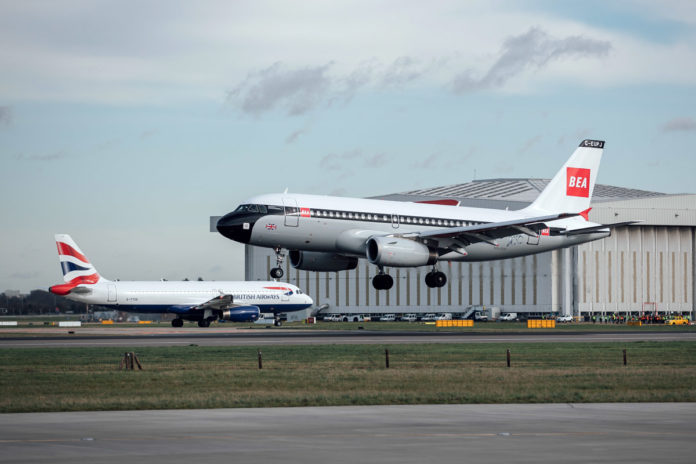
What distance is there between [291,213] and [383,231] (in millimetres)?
6476

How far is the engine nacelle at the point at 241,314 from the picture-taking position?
10444cm

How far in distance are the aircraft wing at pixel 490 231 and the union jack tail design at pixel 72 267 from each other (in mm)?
52201

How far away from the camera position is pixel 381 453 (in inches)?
724

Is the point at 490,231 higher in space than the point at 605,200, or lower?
lower

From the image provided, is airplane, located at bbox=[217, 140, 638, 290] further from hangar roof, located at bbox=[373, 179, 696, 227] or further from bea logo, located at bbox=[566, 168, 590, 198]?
hangar roof, located at bbox=[373, 179, 696, 227]

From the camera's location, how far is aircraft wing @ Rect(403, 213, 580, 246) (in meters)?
60.4

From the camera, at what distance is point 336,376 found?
39.6 meters

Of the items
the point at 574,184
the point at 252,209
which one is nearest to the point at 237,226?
the point at 252,209

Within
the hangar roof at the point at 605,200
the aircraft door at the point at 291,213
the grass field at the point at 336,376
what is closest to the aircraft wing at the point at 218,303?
the grass field at the point at 336,376

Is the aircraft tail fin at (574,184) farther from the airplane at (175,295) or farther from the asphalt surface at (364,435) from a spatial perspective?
the asphalt surface at (364,435)

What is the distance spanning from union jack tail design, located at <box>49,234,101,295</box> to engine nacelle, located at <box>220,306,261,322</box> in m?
13.9

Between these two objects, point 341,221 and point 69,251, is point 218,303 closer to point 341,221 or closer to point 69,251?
point 69,251

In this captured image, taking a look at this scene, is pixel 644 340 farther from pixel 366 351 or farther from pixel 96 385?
pixel 96 385

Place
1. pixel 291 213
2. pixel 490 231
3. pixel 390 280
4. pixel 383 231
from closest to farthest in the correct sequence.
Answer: pixel 291 213
pixel 383 231
pixel 490 231
pixel 390 280
